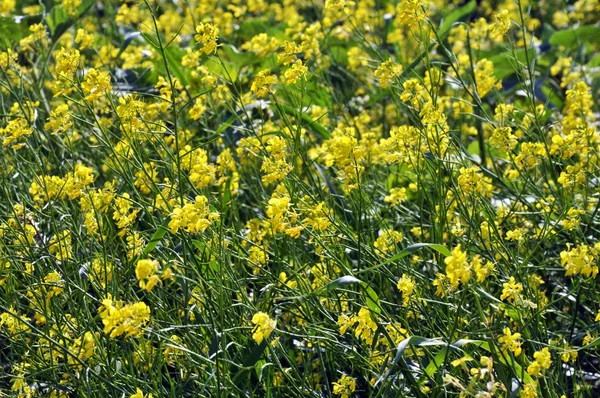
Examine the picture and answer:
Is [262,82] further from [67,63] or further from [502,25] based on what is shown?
[502,25]

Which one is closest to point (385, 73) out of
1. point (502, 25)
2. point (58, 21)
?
point (502, 25)

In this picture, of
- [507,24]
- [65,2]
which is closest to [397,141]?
[507,24]

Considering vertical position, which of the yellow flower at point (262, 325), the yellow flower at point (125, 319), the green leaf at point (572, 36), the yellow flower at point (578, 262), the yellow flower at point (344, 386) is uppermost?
the yellow flower at point (125, 319)

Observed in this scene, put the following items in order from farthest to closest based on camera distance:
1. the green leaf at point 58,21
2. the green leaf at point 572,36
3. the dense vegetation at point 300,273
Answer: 1. the green leaf at point 572,36
2. the green leaf at point 58,21
3. the dense vegetation at point 300,273

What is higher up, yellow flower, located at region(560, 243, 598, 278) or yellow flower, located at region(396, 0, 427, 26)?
yellow flower, located at region(396, 0, 427, 26)

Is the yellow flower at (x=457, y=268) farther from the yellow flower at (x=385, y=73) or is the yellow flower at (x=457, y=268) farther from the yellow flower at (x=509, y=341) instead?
the yellow flower at (x=385, y=73)

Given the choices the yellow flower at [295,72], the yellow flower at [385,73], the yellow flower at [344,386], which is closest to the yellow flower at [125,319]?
the yellow flower at [344,386]

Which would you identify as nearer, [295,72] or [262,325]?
[262,325]

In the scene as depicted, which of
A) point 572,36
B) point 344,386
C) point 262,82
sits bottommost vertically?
point 572,36

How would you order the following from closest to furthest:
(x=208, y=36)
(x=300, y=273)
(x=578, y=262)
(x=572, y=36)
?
(x=578, y=262) < (x=208, y=36) < (x=300, y=273) < (x=572, y=36)

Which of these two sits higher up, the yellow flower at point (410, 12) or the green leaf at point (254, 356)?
the yellow flower at point (410, 12)

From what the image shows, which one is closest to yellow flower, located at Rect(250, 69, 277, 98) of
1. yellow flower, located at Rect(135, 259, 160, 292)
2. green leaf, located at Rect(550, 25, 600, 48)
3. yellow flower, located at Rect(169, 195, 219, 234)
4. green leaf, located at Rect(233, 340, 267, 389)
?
yellow flower, located at Rect(169, 195, 219, 234)

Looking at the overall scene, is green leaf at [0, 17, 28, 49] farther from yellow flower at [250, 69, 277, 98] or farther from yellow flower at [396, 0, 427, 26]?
yellow flower at [396, 0, 427, 26]

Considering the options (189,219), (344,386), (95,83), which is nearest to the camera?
(189,219)
